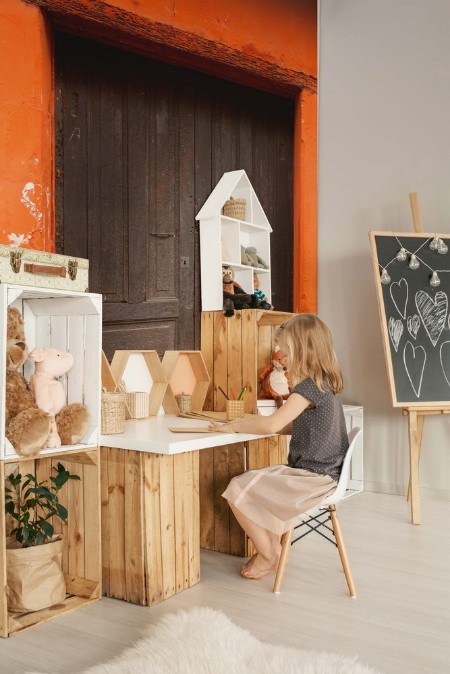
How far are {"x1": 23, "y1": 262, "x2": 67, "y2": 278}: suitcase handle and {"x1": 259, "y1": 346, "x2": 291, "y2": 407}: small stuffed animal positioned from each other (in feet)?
4.05

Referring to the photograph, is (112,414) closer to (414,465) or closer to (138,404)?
(138,404)

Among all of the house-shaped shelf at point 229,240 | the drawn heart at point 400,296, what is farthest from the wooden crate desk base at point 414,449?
the house-shaped shelf at point 229,240

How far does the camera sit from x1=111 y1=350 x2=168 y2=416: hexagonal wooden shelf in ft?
→ 10.1

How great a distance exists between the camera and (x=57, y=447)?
2.28 metres

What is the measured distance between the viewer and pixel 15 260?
2174mm

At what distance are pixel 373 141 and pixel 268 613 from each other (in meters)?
2.99

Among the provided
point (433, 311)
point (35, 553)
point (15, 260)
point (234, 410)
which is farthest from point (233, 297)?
point (35, 553)

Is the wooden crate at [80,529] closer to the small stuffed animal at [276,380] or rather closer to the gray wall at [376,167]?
the small stuffed animal at [276,380]

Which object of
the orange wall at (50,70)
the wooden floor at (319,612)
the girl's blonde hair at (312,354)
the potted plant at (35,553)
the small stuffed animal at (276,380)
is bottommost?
the wooden floor at (319,612)

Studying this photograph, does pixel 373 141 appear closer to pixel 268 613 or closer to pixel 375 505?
pixel 375 505

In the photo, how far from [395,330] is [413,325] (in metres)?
0.11

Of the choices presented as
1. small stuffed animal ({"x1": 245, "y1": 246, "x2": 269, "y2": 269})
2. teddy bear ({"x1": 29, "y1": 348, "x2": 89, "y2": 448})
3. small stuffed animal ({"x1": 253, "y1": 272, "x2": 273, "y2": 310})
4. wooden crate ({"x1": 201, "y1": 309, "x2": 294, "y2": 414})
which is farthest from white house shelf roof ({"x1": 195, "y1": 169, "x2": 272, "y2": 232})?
teddy bear ({"x1": 29, "y1": 348, "x2": 89, "y2": 448})

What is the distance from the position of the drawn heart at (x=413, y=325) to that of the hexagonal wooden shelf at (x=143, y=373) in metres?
1.42

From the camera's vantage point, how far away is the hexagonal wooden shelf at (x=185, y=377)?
3207 mm
